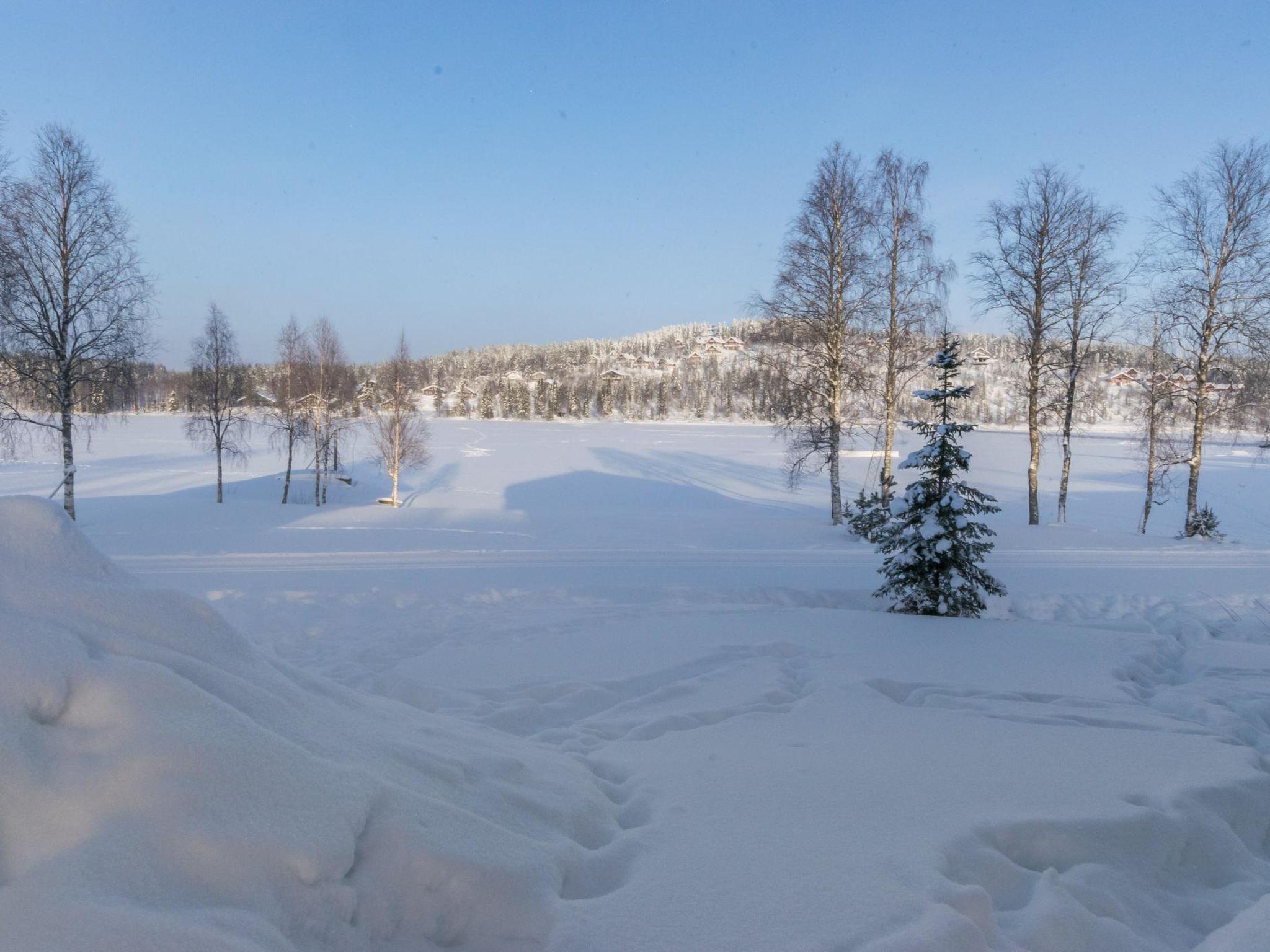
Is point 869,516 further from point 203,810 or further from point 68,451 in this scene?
point 68,451

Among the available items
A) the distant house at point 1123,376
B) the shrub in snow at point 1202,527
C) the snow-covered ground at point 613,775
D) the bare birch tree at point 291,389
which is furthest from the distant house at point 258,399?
the shrub in snow at point 1202,527

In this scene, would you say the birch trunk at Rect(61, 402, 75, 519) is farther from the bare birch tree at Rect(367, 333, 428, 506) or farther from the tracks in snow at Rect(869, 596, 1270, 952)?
the tracks in snow at Rect(869, 596, 1270, 952)

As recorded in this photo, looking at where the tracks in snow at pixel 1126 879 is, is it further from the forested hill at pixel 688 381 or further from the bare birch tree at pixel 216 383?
the bare birch tree at pixel 216 383

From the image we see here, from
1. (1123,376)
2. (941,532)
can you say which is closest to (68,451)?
(941,532)

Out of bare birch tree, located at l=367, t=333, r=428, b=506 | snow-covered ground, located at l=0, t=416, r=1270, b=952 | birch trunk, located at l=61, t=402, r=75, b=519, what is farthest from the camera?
bare birch tree, located at l=367, t=333, r=428, b=506

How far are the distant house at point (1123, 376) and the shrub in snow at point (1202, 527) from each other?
3786 millimetres

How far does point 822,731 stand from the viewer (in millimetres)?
4395

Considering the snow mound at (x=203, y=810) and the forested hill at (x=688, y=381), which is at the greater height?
the forested hill at (x=688, y=381)

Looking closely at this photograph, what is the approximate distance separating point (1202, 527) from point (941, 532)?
13.5 metres

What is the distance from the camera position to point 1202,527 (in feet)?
54.6

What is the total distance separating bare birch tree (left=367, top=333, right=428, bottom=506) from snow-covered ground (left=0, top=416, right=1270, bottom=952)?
56.2 feet

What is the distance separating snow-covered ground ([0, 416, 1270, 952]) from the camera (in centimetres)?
204

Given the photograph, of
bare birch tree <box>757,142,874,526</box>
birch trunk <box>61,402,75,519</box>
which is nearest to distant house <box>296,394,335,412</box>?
birch trunk <box>61,402,75,519</box>

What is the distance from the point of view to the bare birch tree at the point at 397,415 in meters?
24.5
